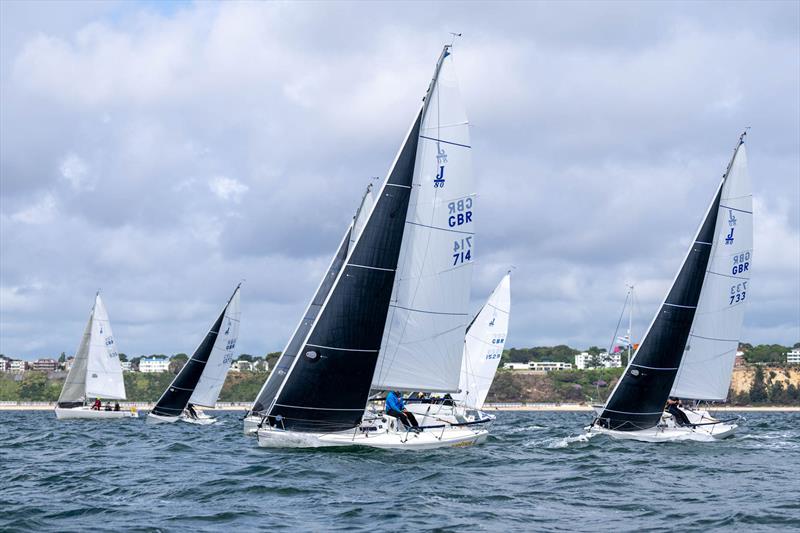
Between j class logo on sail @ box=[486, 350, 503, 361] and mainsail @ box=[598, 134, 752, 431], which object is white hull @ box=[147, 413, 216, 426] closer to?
j class logo on sail @ box=[486, 350, 503, 361]

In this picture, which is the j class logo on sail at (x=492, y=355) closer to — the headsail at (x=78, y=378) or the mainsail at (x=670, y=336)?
the mainsail at (x=670, y=336)

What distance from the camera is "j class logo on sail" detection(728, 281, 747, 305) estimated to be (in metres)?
42.9

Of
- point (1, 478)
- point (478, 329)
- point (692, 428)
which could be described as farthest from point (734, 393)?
point (1, 478)

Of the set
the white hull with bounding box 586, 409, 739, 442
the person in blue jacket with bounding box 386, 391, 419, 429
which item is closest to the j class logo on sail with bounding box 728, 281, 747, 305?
the white hull with bounding box 586, 409, 739, 442

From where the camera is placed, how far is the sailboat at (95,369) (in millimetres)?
72688

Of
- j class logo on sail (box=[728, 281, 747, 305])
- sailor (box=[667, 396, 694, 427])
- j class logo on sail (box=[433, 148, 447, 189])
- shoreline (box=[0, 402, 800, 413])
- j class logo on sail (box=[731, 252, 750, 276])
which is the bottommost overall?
shoreline (box=[0, 402, 800, 413])

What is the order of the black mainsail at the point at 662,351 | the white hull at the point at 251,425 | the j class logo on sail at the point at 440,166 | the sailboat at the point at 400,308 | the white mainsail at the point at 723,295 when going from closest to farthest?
the sailboat at the point at 400,308
the j class logo on sail at the point at 440,166
the black mainsail at the point at 662,351
the white mainsail at the point at 723,295
the white hull at the point at 251,425

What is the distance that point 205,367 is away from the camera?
6306 cm

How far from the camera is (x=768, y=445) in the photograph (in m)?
40.0

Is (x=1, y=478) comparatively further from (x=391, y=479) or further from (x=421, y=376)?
(x=421, y=376)

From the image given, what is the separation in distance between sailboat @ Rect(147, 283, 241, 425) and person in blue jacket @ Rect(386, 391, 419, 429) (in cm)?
3067

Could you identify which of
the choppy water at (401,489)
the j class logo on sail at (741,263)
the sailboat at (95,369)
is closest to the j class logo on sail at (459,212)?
the choppy water at (401,489)

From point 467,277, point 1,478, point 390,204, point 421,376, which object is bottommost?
point 1,478

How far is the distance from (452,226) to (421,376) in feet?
17.0
